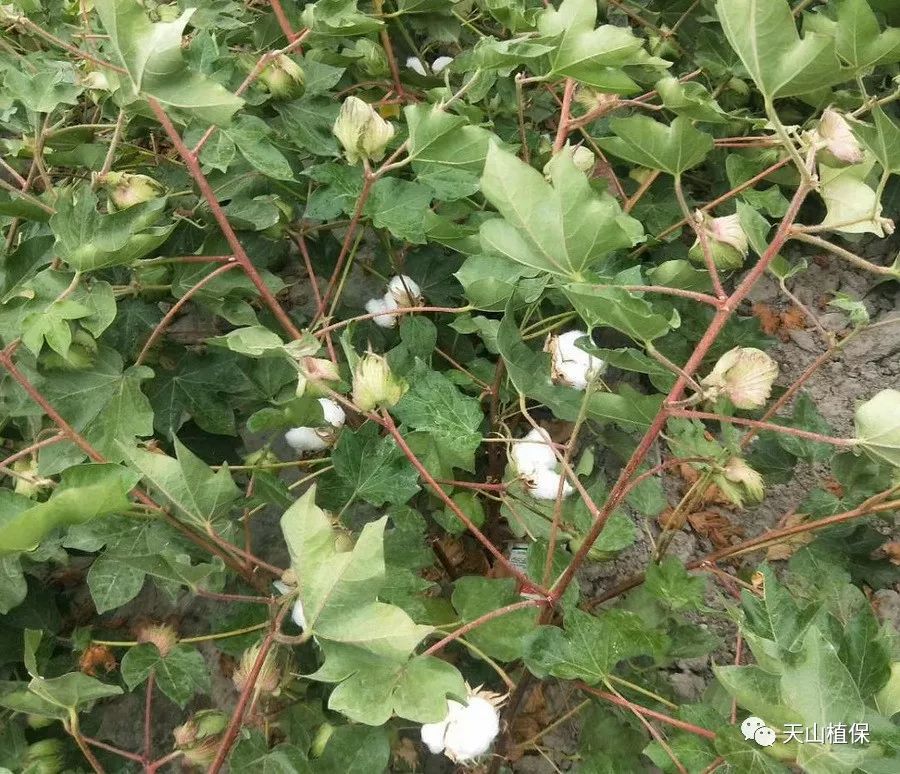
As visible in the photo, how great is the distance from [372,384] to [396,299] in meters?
0.32

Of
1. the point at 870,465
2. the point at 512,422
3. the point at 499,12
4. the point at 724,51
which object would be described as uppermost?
the point at 499,12

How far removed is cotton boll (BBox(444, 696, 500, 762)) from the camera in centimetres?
70

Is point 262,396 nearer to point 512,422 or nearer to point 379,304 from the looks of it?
point 379,304

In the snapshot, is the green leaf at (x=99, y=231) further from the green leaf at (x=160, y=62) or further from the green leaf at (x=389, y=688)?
the green leaf at (x=389, y=688)

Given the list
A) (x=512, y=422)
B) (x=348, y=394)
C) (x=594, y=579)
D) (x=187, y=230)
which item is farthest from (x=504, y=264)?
(x=594, y=579)

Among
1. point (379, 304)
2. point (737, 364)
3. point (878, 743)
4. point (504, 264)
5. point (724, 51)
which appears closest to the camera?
point (878, 743)

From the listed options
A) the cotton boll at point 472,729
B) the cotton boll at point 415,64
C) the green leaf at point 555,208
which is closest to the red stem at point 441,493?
the cotton boll at point 472,729

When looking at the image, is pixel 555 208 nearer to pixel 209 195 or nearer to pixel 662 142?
pixel 662 142

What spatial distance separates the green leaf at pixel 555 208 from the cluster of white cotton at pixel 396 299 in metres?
0.41

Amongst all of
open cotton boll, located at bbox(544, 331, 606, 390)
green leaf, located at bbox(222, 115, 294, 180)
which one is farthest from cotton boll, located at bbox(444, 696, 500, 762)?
green leaf, located at bbox(222, 115, 294, 180)

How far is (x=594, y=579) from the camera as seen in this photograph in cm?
117

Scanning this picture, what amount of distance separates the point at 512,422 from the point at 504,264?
13.1 inches

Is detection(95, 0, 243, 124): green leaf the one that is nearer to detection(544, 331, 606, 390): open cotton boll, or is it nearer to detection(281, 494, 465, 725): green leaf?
detection(281, 494, 465, 725): green leaf

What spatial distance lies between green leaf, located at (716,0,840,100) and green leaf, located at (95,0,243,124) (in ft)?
1.24
